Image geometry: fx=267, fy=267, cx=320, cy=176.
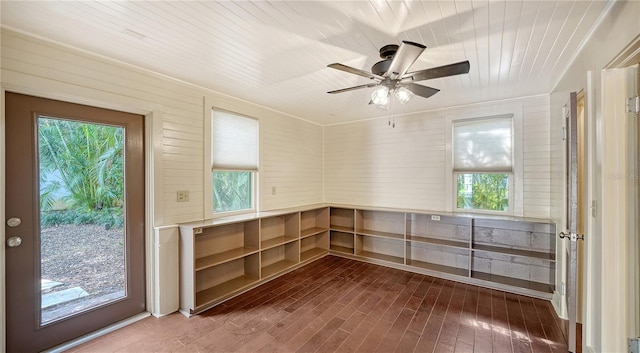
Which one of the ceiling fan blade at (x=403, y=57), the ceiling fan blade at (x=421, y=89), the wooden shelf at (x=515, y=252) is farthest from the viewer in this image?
the wooden shelf at (x=515, y=252)

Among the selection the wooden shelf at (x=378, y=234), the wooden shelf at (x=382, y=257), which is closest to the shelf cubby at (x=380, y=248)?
the wooden shelf at (x=382, y=257)

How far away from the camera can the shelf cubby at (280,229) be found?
167 inches

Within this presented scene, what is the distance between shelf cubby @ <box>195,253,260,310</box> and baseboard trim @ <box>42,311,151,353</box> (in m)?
0.58

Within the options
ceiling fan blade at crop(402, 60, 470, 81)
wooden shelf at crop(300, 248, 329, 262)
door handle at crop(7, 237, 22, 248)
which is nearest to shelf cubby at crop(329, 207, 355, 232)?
wooden shelf at crop(300, 248, 329, 262)

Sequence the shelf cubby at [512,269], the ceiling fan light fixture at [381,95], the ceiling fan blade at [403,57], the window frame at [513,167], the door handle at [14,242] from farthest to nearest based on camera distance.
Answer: the window frame at [513,167] → the shelf cubby at [512,269] → the ceiling fan light fixture at [381,95] → the door handle at [14,242] → the ceiling fan blade at [403,57]

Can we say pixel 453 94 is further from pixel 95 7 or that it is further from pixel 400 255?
pixel 95 7

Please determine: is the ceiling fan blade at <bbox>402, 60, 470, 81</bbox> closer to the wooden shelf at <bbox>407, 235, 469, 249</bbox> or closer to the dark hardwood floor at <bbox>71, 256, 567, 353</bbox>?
the dark hardwood floor at <bbox>71, 256, 567, 353</bbox>

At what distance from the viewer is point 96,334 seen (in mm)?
2514

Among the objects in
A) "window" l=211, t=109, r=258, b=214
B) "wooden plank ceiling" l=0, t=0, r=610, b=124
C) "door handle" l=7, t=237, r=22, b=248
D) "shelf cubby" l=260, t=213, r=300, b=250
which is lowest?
"shelf cubby" l=260, t=213, r=300, b=250

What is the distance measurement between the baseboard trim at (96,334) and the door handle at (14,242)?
958mm

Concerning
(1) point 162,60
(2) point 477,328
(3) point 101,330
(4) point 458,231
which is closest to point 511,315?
(2) point 477,328

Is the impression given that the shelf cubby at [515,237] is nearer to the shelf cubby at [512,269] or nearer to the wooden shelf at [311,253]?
the shelf cubby at [512,269]

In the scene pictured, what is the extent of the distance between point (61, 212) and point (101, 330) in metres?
1.19

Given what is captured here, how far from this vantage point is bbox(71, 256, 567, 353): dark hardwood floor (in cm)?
238
